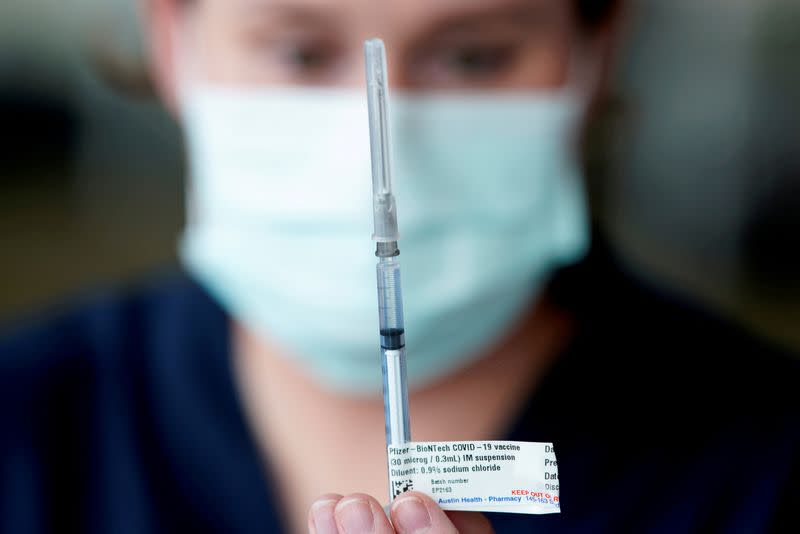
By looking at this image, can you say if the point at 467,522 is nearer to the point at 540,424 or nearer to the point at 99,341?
the point at 540,424

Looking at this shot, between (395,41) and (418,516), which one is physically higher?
(395,41)

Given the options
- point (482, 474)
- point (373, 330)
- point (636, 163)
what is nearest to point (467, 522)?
point (482, 474)

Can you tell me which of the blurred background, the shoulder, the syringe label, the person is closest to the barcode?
the syringe label

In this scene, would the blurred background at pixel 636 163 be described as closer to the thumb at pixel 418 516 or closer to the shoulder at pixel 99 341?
the shoulder at pixel 99 341

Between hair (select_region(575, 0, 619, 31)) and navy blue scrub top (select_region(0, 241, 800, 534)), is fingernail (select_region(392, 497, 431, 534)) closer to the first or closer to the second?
navy blue scrub top (select_region(0, 241, 800, 534))

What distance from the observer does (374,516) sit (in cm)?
39

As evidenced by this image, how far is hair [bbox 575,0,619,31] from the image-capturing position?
870 millimetres

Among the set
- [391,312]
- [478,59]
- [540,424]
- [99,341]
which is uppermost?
[478,59]

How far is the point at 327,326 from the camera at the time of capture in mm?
770

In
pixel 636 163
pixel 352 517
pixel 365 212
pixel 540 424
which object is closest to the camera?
pixel 352 517

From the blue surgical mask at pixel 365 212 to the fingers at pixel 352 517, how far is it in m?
0.36

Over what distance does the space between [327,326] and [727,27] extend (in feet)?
3.48

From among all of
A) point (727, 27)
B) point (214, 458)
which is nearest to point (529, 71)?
point (214, 458)

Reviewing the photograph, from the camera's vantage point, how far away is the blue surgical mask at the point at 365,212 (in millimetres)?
754
